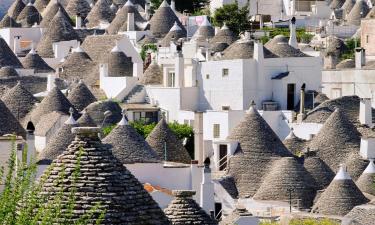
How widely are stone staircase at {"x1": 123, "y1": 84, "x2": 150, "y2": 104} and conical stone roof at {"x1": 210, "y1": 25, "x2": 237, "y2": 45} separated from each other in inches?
349

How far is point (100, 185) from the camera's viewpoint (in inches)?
790

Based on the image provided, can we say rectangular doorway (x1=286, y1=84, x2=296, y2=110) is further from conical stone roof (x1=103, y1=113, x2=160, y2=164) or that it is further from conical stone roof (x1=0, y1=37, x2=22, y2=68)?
conical stone roof (x1=103, y1=113, x2=160, y2=164)

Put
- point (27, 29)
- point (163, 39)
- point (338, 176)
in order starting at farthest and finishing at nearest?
point (27, 29), point (163, 39), point (338, 176)

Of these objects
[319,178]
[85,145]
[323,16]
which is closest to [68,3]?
[323,16]

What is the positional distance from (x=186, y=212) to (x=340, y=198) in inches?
931

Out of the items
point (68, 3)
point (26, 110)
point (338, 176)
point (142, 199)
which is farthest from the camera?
point (68, 3)

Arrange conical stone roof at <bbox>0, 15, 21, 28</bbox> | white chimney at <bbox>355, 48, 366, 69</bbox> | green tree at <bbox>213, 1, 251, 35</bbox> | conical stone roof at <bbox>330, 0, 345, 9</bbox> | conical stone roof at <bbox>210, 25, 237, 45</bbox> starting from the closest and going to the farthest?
white chimney at <bbox>355, 48, 366, 69</bbox> → conical stone roof at <bbox>210, 25, 237, 45</bbox> → green tree at <bbox>213, 1, 251, 35</bbox> → conical stone roof at <bbox>0, 15, 21, 28</bbox> → conical stone roof at <bbox>330, 0, 345, 9</bbox>

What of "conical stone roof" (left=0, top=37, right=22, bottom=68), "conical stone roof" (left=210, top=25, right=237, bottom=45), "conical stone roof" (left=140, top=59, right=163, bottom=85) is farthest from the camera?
"conical stone roof" (left=210, top=25, right=237, bottom=45)

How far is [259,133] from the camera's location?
58625 millimetres

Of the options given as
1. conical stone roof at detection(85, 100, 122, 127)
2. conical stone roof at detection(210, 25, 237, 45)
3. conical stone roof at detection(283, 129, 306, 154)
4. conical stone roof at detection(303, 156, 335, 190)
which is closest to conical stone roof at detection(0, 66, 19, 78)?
conical stone roof at detection(210, 25, 237, 45)

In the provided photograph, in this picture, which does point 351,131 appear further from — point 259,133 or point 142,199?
point 142,199

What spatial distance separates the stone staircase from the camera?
238 feet

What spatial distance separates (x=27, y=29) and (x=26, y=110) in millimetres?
25769

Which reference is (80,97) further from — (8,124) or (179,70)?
(8,124)
